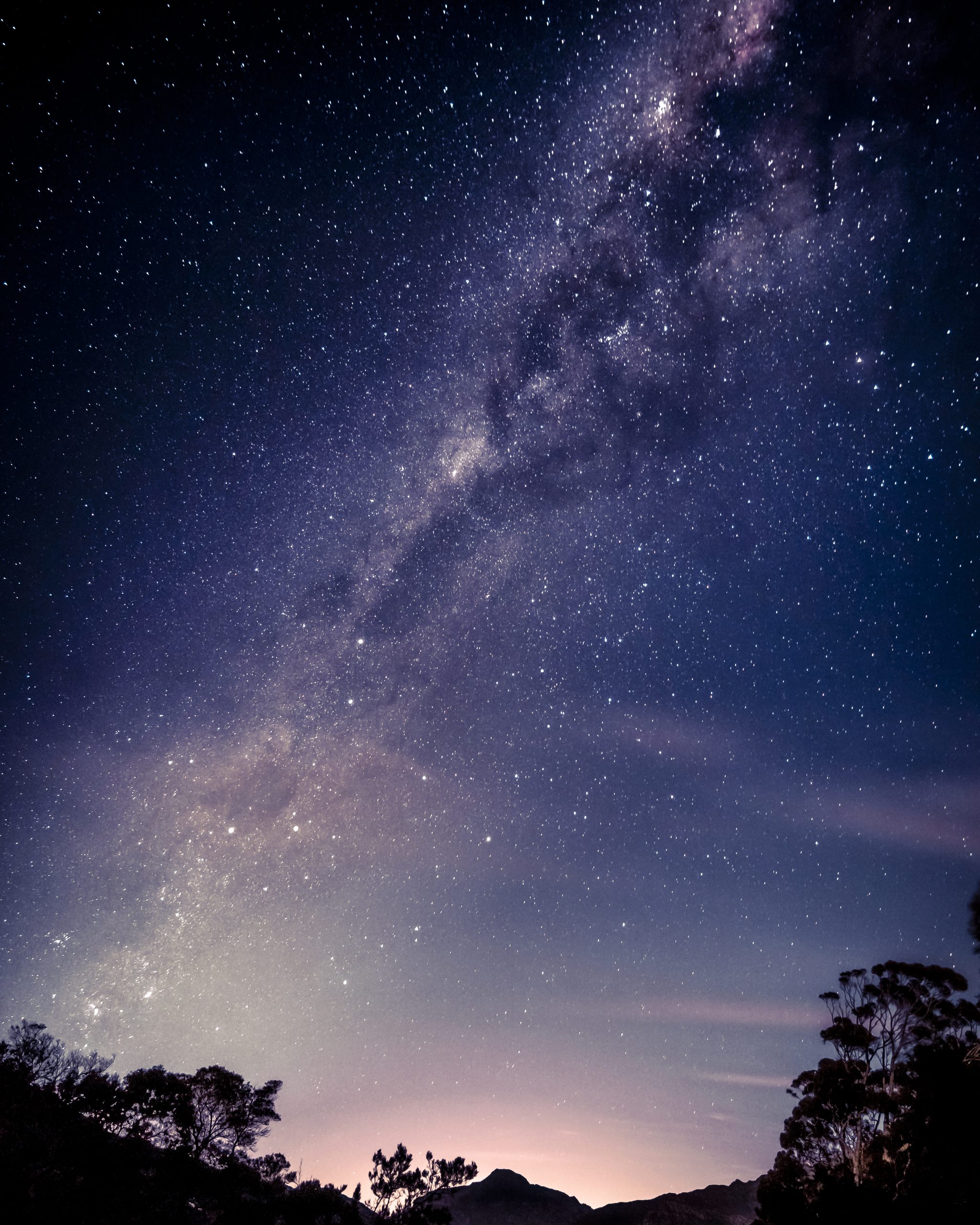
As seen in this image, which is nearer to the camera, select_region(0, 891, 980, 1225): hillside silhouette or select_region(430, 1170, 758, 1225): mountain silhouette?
select_region(0, 891, 980, 1225): hillside silhouette

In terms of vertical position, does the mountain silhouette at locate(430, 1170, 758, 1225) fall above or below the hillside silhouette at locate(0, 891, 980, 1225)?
below

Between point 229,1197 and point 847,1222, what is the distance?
23.4 meters

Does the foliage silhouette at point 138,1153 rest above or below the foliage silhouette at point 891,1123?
below

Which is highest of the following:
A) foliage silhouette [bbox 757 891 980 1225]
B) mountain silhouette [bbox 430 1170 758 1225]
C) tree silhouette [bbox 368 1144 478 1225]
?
foliage silhouette [bbox 757 891 980 1225]

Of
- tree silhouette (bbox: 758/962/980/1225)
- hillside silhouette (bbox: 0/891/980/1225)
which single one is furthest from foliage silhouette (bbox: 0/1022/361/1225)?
tree silhouette (bbox: 758/962/980/1225)

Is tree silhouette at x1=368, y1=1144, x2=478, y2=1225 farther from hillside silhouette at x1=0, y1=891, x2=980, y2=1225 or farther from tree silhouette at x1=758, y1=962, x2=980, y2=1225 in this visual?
tree silhouette at x1=758, y1=962, x2=980, y2=1225

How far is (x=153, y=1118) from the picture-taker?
84.7 ft

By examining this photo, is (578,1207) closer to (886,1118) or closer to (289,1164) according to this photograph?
(289,1164)

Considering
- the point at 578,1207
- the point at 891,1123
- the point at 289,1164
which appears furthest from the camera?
the point at 578,1207

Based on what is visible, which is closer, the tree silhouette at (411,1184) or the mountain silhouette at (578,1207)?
the tree silhouette at (411,1184)

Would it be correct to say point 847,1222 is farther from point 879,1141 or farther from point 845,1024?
point 845,1024

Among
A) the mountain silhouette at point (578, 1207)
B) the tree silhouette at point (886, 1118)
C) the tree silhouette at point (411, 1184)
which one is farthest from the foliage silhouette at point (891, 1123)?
the mountain silhouette at point (578, 1207)

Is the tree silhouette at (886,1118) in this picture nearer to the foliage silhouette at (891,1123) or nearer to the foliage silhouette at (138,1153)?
the foliage silhouette at (891,1123)

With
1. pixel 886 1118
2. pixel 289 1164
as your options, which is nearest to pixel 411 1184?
pixel 289 1164
